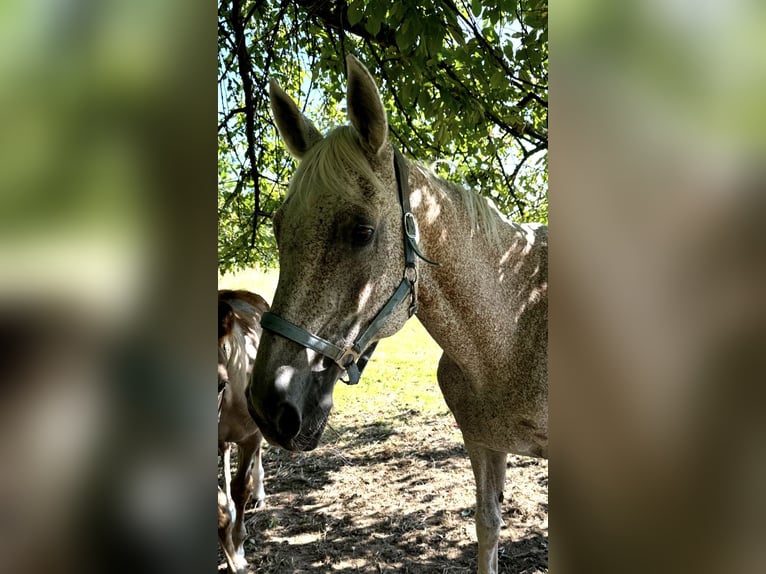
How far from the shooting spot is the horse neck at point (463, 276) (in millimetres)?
1786

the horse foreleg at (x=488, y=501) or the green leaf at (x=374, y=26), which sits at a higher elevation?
the green leaf at (x=374, y=26)

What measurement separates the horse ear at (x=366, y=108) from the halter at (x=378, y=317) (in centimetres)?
13

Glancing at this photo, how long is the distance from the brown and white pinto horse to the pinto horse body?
150 cm

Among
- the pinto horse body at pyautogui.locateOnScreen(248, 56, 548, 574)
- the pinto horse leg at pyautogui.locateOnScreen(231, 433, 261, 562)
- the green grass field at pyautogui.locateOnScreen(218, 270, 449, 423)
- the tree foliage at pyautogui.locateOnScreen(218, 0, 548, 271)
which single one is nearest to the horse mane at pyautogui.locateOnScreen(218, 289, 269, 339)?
the tree foliage at pyautogui.locateOnScreen(218, 0, 548, 271)

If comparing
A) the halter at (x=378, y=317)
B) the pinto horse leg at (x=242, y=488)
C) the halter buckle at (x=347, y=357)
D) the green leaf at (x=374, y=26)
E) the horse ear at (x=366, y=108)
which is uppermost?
the green leaf at (x=374, y=26)

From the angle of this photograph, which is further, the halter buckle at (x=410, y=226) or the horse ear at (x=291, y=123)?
the horse ear at (x=291, y=123)

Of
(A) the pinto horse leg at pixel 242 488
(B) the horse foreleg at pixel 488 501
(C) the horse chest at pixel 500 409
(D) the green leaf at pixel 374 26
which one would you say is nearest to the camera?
(C) the horse chest at pixel 500 409

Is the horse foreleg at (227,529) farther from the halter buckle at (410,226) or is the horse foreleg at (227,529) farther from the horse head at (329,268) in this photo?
the halter buckle at (410,226)

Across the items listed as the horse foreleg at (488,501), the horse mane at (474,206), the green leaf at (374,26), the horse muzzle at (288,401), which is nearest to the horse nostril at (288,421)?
the horse muzzle at (288,401)
